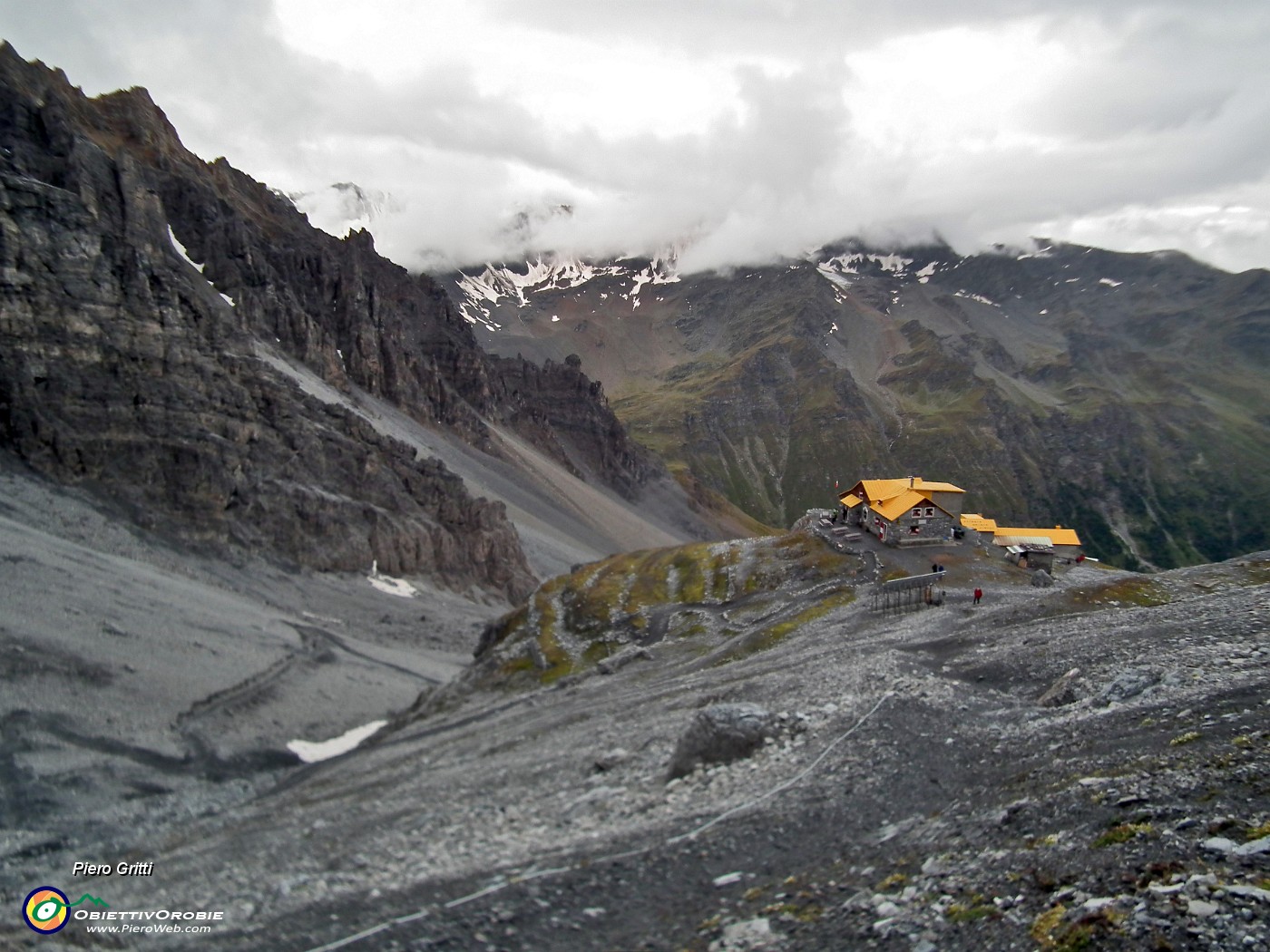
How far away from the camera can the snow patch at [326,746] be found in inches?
2576

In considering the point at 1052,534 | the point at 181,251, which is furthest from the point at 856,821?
the point at 181,251

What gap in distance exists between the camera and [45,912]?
26516mm

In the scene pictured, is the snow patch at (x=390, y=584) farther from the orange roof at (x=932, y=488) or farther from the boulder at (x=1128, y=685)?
the boulder at (x=1128, y=685)

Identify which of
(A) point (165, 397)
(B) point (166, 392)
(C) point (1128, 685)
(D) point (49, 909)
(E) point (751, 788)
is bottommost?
(D) point (49, 909)

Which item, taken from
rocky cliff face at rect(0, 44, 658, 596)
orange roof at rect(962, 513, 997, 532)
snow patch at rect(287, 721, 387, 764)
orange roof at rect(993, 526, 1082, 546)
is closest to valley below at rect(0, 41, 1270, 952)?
snow patch at rect(287, 721, 387, 764)

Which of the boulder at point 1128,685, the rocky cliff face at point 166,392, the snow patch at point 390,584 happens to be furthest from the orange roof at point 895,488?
the rocky cliff face at point 166,392

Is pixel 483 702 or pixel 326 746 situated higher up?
pixel 483 702

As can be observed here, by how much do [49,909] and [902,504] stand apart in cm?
6932

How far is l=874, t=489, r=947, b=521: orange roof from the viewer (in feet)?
250

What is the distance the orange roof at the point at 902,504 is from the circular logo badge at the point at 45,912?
67.3 m

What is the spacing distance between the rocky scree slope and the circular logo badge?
2.99 meters

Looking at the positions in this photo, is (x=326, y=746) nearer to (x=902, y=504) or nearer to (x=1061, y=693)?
(x=902, y=504)

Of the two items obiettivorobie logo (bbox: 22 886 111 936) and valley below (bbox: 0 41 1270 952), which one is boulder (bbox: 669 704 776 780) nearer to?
valley below (bbox: 0 41 1270 952)

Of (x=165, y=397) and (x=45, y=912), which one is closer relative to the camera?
(x=45, y=912)
